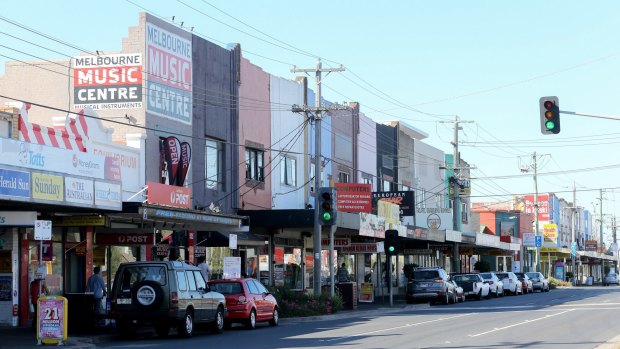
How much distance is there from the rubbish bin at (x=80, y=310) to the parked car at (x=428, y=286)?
2268 centimetres

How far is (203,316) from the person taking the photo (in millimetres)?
26656

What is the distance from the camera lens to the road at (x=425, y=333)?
74.5 ft

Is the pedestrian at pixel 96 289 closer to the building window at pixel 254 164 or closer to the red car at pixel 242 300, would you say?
the red car at pixel 242 300

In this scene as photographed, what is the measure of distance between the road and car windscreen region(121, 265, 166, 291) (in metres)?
1.39

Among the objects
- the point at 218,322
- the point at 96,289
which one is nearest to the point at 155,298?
the point at 218,322

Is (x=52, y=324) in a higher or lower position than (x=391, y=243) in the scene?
lower

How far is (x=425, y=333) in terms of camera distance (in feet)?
86.8

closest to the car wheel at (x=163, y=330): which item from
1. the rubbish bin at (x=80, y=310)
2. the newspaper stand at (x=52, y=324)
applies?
the rubbish bin at (x=80, y=310)

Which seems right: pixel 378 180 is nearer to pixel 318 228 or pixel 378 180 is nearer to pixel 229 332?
pixel 318 228

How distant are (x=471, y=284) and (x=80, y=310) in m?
30.2

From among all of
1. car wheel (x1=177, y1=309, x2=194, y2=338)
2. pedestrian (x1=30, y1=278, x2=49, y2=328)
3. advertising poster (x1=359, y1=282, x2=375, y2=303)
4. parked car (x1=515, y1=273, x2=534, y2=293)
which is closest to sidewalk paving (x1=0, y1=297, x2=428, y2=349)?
pedestrian (x1=30, y1=278, x2=49, y2=328)

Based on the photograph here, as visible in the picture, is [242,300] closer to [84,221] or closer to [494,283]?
[84,221]

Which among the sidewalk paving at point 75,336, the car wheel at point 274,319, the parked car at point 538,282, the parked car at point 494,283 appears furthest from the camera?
the parked car at point 538,282

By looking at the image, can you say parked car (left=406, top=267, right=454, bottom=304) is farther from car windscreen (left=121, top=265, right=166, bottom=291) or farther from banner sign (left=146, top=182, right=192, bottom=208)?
car windscreen (left=121, top=265, right=166, bottom=291)
